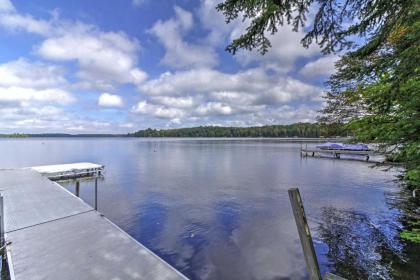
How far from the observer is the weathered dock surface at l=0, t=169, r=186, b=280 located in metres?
3.72

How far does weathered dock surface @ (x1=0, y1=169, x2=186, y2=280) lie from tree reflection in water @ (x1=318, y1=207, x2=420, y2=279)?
5358 mm

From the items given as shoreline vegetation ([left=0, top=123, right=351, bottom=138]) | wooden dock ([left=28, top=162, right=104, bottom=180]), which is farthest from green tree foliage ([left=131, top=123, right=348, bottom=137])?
wooden dock ([left=28, top=162, right=104, bottom=180])

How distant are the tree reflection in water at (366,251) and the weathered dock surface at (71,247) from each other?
5.36m

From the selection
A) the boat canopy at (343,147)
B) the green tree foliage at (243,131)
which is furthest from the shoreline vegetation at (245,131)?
the boat canopy at (343,147)

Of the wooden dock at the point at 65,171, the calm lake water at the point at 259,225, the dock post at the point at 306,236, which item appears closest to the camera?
the dock post at the point at 306,236

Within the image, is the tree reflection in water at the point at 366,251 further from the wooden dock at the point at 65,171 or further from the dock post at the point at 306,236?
the wooden dock at the point at 65,171

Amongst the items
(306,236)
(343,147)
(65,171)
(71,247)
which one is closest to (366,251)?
(306,236)

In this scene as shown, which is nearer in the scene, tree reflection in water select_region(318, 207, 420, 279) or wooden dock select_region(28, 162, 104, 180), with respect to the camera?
tree reflection in water select_region(318, 207, 420, 279)

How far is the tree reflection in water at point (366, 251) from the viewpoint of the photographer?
623 cm

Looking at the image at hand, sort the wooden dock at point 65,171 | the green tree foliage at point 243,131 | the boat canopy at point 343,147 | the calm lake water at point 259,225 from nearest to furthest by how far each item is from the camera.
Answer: the calm lake water at point 259,225 < the wooden dock at point 65,171 < the boat canopy at point 343,147 < the green tree foliage at point 243,131

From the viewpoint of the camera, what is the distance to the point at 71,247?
4.50m

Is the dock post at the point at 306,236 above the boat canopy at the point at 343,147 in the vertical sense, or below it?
above

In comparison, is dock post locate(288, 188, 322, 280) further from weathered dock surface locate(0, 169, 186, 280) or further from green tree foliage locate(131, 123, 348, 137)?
green tree foliage locate(131, 123, 348, 137)

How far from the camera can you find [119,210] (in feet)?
39.7
